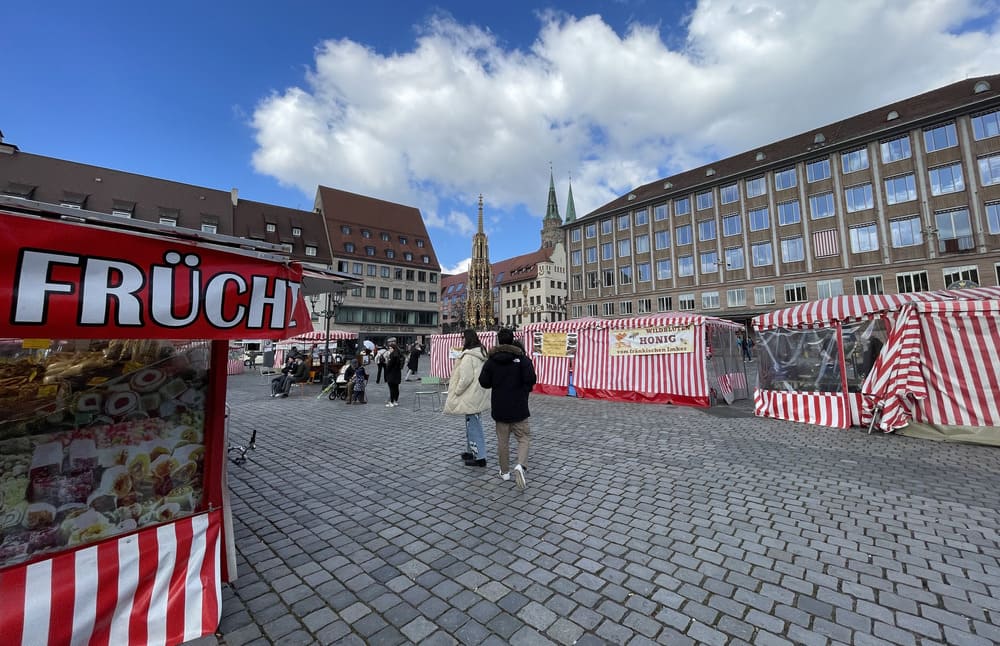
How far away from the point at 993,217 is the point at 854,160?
9342mm

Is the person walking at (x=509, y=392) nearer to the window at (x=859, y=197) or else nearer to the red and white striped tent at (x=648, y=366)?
the red and white striped tent at (x=648, y=366)

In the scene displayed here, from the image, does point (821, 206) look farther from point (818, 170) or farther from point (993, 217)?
point (993, 217)

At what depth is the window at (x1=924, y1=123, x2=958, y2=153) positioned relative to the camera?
28.9m

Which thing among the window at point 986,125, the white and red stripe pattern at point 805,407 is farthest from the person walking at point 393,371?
the window at point 986,125

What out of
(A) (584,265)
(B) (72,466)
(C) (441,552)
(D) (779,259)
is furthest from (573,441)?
(A) (584,265)

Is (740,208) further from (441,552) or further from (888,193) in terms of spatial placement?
(441,552)

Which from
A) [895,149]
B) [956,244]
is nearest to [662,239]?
[895,149]

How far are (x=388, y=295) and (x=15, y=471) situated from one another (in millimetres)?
52582

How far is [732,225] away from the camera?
3875cm

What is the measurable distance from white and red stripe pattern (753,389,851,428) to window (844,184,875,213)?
3361cm

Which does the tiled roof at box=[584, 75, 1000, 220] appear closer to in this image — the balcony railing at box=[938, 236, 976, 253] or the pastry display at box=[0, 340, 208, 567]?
the balcony railing at box=[938, 236, 976, 253]

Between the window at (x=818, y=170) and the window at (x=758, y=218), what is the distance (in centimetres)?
392

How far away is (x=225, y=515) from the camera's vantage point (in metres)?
3.07

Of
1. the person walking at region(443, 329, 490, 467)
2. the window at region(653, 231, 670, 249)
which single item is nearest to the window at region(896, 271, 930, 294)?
the window at region(653, 231, 670, 249)
